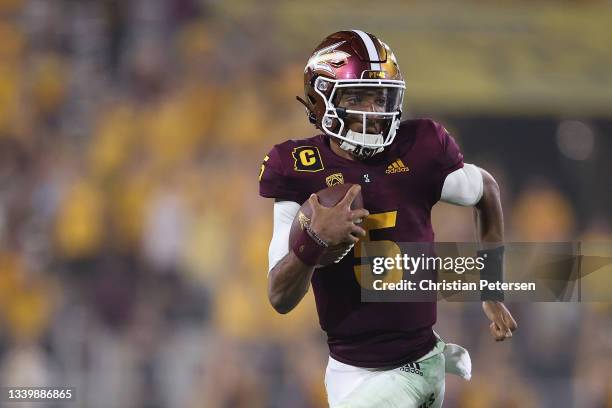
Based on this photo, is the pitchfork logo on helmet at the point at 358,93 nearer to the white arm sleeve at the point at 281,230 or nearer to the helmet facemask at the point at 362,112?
the helmet facemask at the point at 362,112

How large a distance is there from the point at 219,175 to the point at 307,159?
397cm

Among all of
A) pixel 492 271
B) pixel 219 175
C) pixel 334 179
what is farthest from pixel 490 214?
pixel 219 175

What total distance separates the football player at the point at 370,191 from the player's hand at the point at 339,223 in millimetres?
191

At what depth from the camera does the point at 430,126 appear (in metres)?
3.09

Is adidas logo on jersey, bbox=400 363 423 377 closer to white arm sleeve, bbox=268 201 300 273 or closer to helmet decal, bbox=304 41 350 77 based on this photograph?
white arm sleeve, bbox=268 201 300 273

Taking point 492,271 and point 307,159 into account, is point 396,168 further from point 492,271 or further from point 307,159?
point 492,271

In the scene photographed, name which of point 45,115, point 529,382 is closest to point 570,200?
point 529,382

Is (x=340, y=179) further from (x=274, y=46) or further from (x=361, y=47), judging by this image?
(x=274, y=46)

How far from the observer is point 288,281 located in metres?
2.82

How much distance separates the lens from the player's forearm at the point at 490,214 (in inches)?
127

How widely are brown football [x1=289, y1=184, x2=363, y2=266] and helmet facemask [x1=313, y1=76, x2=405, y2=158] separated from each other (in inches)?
7.4

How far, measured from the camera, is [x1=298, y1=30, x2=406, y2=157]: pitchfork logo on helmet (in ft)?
9.66

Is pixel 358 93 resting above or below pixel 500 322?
above

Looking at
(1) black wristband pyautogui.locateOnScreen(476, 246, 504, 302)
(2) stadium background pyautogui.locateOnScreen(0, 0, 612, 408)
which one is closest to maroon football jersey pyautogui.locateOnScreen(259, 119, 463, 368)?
(1) black wristband pyautogui.locateOnScreen(476, 246, 504, 302)
